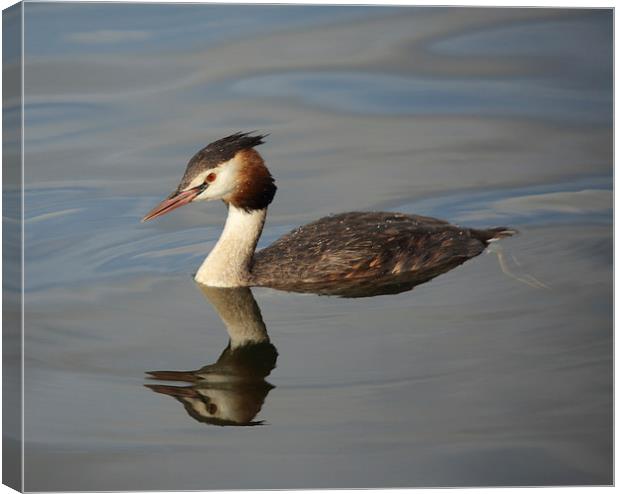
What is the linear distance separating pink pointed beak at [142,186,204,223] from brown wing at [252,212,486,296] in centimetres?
57

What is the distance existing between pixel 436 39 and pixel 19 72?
1.82m

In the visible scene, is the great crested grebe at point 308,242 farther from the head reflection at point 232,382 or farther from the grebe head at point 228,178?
the head reflection at point 232,382

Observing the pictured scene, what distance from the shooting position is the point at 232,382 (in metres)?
6.50

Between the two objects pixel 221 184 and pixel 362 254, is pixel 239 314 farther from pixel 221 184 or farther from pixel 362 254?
pixel 362 254

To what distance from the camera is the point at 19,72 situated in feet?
20.7

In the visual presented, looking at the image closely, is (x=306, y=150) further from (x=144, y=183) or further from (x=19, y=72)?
(x=19, y=72)

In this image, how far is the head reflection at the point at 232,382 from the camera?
640 cm

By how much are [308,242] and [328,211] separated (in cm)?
54

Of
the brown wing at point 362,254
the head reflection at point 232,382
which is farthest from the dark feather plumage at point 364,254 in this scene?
the head reflection at point 232,382

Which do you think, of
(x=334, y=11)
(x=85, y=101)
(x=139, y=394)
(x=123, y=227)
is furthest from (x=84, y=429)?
(x=334, y=11)

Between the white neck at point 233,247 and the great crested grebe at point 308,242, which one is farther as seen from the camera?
the white neck at point 233,247

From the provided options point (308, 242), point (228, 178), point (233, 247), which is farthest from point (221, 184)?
point (308, 242)

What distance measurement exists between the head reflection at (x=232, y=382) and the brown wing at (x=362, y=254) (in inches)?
31.2

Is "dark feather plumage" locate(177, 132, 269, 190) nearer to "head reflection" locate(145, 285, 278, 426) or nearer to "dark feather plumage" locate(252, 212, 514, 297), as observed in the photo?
"dark feather plumage" locate(252, 212, 514, 297)
